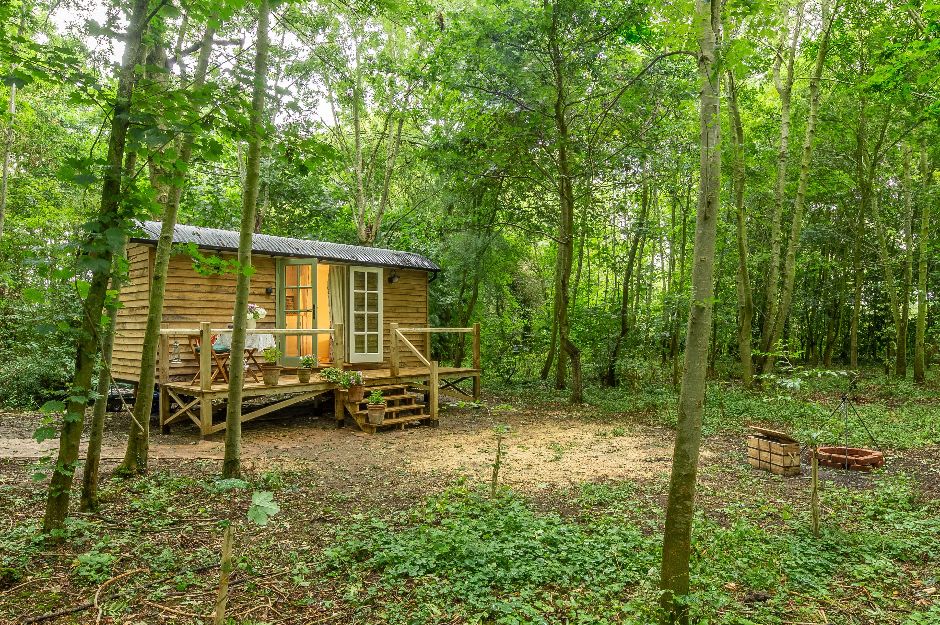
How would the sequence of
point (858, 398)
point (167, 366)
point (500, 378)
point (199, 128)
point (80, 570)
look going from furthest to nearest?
point (500, 378) → point (858, 398) → point (167, 366) → point (80, 570) → point (199, 128)

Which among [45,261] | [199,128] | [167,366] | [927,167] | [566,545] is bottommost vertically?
[566,545]

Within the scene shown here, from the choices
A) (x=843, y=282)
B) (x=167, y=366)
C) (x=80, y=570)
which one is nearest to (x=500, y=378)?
(x=167, y=366)

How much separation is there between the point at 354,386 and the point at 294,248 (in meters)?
2.95

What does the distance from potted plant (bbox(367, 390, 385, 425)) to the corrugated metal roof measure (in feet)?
9.78

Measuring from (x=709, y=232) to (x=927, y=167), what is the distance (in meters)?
14.5

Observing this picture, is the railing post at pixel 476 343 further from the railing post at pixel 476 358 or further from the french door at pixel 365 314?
the french door at pixel 365 314

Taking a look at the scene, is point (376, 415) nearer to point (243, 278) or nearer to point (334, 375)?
point (334, 375)

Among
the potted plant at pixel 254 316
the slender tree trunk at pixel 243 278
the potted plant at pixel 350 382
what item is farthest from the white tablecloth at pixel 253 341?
the slender tree trunk at pixel 243 278

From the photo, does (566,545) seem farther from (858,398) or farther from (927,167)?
(927,167)

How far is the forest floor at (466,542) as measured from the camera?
2.85 m

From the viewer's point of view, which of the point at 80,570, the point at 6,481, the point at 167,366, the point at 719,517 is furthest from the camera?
the point at 167,366

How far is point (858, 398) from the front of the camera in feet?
35.8

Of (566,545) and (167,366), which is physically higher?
(167,366)

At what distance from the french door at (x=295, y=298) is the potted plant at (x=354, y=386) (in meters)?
1.50
